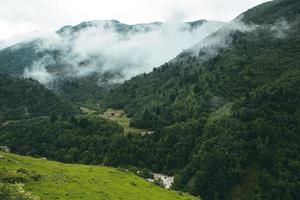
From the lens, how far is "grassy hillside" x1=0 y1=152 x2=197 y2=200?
9138 cm

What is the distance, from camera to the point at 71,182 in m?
101

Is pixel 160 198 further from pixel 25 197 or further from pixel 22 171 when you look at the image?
pixel 25 197

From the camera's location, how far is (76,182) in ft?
336

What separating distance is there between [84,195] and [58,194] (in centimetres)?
574

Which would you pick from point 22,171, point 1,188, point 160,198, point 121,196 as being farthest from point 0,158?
point 1,188

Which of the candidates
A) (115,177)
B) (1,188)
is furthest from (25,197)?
(115,177)

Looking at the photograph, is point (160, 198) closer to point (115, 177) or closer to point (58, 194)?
point (115, 177)

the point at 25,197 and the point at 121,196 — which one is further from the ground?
the point at 25,197

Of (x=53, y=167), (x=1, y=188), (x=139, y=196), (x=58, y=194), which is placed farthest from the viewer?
(x=53, y=167)

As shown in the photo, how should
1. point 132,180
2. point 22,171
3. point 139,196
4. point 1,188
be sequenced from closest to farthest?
1. point 1,188
2. point 22,171
3. point 139,196
4. point 132,180

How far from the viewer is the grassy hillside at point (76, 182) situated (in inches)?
3597

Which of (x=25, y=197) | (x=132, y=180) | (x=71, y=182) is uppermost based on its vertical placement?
(x=25, y=197)

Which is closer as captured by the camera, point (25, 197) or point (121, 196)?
point (25, 197)

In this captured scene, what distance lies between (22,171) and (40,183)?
19.5 ft
